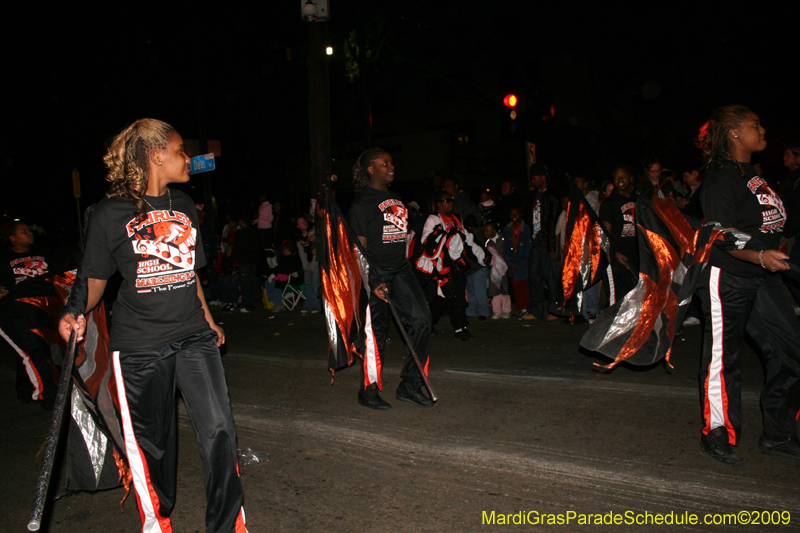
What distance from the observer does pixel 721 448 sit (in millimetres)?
3734

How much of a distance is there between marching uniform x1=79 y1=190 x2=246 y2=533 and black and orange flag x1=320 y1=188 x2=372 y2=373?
1.99m

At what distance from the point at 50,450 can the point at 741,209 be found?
3.84 metres

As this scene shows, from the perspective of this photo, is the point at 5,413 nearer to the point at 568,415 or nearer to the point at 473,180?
the point at 568,415

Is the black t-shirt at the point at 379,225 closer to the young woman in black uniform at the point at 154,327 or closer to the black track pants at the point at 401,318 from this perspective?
the black track pants at the point at 401,318

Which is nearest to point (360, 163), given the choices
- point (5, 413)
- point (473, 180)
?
point (5, 413)

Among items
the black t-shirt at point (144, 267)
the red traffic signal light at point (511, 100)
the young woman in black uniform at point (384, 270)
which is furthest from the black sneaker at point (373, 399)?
the red traffic signal light at point (511, 100)

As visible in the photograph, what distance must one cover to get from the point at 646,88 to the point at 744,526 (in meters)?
22.7

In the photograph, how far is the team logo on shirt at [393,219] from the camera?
4.99m

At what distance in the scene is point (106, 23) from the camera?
2155cm

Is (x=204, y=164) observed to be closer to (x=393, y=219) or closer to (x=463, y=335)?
(x=463, y=335)

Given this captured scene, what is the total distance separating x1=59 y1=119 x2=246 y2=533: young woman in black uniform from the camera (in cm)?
288

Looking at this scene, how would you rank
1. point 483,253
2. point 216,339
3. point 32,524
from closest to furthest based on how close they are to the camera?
point 32,524 < point 216,339 < point 483,253

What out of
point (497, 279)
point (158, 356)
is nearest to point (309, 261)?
point (497, 279)

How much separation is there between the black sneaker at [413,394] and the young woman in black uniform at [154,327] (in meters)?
2.30
